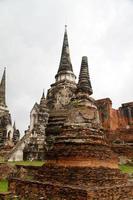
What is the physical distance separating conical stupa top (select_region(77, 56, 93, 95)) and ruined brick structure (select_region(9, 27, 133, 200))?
0.01m

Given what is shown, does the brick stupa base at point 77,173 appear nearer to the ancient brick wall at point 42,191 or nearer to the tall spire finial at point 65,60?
the ancient brick wall at point 42,191

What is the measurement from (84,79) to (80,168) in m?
4.99

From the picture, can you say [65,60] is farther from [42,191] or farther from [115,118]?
[42,191]

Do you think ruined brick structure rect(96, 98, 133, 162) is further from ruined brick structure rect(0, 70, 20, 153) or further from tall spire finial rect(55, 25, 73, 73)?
ruined brick structure rect(0, 70, 20, 153)

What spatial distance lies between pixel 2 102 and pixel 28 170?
1876 centimetres

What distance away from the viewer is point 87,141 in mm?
10766

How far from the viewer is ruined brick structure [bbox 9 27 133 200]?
30.0ft

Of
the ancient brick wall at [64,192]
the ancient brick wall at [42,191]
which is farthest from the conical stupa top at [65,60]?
the ancient brick wall at [64,192]

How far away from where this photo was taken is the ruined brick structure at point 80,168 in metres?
9.15

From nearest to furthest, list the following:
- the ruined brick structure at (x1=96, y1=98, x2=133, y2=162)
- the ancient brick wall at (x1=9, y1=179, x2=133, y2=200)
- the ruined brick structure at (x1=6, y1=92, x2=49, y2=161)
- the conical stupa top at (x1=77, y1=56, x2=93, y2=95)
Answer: the ancient brick wall at (x1=9, y1=179, x2=133, y2=200), the conical stupa top at (x1=77, y1=56, x2=93, y2=95), the ruined brick structure at (x1=6, y1=92, x2=49, y2=161), the ruined brick structure at (x1=96, y1=98, x2=133, y2=162)

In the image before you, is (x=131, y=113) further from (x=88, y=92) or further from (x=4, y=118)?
(x=88, y=92)

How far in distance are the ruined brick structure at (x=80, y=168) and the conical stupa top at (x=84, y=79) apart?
0.05 ft

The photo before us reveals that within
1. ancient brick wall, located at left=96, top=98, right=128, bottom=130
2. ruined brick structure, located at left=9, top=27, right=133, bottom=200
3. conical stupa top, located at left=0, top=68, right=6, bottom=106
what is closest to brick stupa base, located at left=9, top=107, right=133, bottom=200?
ruined brick structure, located at left=9, top=27, right=133, bottom=200

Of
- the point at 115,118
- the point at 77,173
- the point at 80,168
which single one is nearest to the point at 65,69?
the point at 115,118
